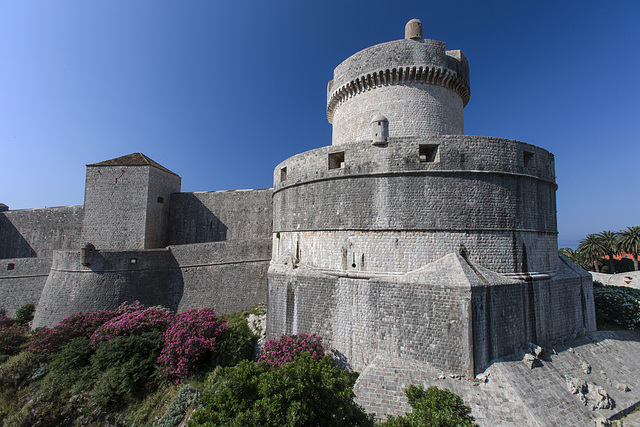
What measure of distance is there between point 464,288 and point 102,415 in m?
13.1

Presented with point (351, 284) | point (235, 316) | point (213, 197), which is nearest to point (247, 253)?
point (235, 316)

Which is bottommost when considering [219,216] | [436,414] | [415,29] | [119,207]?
[436,414]

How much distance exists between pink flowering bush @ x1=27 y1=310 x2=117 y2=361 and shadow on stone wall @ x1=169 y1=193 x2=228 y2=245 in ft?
21.3

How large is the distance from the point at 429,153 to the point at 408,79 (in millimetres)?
4428

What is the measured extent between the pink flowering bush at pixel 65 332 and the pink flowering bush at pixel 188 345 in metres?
3.94

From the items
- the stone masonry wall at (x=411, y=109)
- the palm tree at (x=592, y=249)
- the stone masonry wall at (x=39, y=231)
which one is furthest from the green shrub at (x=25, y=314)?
the palm tree at (x=592, y=249)

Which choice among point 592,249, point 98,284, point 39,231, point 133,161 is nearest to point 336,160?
point 98,284

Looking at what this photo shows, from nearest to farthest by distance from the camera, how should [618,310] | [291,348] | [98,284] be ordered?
1. [291,348]
2. [618,310]
3. [98,284]

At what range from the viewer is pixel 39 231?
20094 millimetres

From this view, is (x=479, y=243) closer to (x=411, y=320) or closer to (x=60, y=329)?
(x=411, y=320)

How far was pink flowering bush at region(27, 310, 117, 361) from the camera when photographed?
11844mm

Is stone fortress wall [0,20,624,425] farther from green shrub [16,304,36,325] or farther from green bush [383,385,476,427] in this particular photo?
green shrub [16,304,36,325]

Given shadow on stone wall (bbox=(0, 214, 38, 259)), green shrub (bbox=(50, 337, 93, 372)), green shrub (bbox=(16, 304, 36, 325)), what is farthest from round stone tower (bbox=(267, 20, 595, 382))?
shadow on stone wall (bbox=(0, 214, 38, 259))

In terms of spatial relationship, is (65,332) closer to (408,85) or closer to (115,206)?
(115,206)
